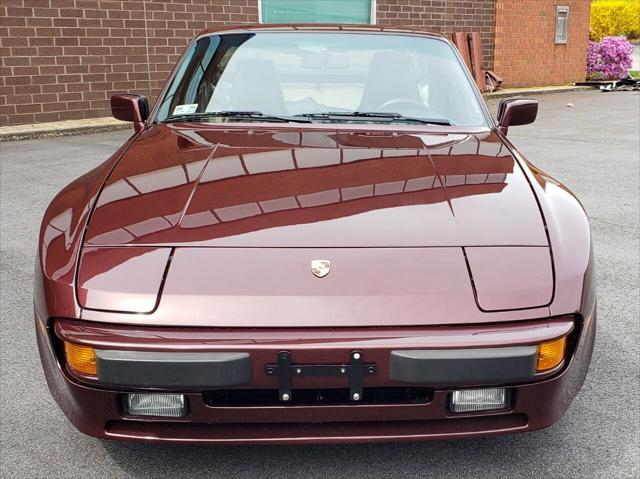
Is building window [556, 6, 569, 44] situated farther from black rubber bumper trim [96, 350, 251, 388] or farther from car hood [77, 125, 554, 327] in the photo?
black rubber bumper trim [96, 350, 251, 388]

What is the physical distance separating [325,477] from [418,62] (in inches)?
76.6

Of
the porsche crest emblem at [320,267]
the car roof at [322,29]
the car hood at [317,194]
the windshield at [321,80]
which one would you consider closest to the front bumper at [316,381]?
the porsche crest emblem at [320,267]

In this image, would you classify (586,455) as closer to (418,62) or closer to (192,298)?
(192,298)

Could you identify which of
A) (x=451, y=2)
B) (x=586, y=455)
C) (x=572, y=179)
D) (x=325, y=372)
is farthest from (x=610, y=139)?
(x=325, y=372)

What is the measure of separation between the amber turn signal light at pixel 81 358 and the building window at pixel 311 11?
11.2 m

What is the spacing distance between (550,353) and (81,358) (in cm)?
122

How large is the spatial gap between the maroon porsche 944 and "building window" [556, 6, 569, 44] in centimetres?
1836

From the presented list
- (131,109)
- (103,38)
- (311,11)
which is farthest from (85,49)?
(131,109)

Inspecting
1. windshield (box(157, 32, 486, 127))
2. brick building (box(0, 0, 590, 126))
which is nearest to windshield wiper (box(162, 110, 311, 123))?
windshield (box(157, 32, 486, 127))

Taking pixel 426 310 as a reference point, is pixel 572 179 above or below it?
below

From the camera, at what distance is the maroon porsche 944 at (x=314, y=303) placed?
1.76 metres

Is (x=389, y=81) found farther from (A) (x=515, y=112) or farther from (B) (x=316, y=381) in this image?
(B) (x=316, y=381)

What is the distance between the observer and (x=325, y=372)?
5.78ft

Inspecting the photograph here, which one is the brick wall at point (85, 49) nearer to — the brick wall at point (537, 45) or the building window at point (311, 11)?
the building window at point (311, 11)
